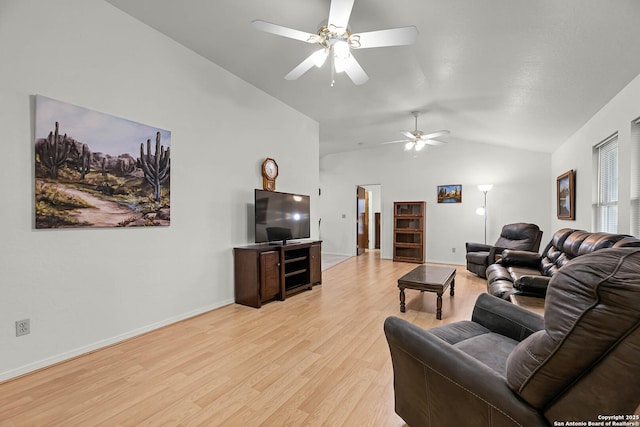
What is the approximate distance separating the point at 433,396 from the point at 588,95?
3757 mm

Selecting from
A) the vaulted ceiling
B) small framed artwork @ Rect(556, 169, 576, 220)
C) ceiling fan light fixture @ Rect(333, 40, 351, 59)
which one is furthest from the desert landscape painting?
small framed artwork @ Rect(556, 169, 576, 220)

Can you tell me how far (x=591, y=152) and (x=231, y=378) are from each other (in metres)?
5.00

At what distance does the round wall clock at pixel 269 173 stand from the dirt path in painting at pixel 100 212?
5.93 ft

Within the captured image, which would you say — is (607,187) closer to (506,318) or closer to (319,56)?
(506,318)

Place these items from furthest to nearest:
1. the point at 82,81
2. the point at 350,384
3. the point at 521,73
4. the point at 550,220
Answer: the point at 550,220 < the point at 521,73 < the point at 82,81 < the point at 350,384

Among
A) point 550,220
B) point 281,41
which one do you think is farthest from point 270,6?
point 550,220

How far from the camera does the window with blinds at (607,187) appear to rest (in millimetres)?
3279

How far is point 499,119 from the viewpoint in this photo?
445 cm

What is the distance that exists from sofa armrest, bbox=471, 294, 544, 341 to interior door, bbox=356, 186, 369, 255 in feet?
19.1

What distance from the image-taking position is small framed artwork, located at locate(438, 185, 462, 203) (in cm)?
652

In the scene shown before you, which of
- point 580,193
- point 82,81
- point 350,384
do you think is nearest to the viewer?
point 350,384

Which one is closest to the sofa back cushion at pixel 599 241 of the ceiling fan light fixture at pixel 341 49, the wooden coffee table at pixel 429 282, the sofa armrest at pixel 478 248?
the wooden coffee table at pixel 429 282

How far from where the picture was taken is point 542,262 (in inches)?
146

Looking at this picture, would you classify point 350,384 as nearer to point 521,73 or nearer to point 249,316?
point 249,316
